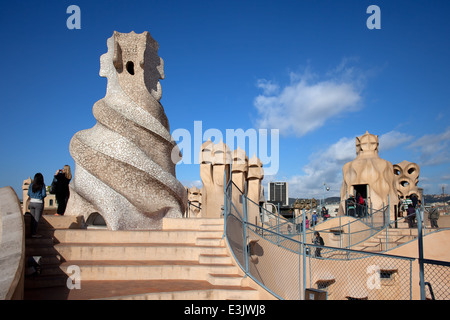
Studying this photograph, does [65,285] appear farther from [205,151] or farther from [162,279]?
[205,151]

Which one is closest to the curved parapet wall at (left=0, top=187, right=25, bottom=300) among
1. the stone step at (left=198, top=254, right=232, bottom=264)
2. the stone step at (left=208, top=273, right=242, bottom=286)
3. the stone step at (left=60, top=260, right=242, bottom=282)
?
the stone step at (left=60, top=260, right=242, bottom=282)

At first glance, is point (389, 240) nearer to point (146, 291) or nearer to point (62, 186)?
point (146, 291)

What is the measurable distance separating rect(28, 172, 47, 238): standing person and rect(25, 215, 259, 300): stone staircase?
11.3 inches

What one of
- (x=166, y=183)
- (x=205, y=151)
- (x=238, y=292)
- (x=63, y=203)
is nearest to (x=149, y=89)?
(x=166, y=183)

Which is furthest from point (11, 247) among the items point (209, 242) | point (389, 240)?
point (389, 240)

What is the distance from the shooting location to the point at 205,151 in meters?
16.1

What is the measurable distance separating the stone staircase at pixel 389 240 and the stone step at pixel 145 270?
8.25 metres

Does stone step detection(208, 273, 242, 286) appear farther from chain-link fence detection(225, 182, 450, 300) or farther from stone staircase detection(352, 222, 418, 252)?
stone staircase detection(352, 222, 418, 252)

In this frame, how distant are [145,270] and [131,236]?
3.88 feet

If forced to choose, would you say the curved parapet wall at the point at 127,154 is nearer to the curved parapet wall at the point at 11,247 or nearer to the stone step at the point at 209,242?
the stone step at the point at 209,242

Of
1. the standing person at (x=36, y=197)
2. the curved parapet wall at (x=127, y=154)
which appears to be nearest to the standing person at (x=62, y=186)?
the curved parapet wall at (x=127, y=154)

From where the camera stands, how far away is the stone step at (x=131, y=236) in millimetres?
6051
